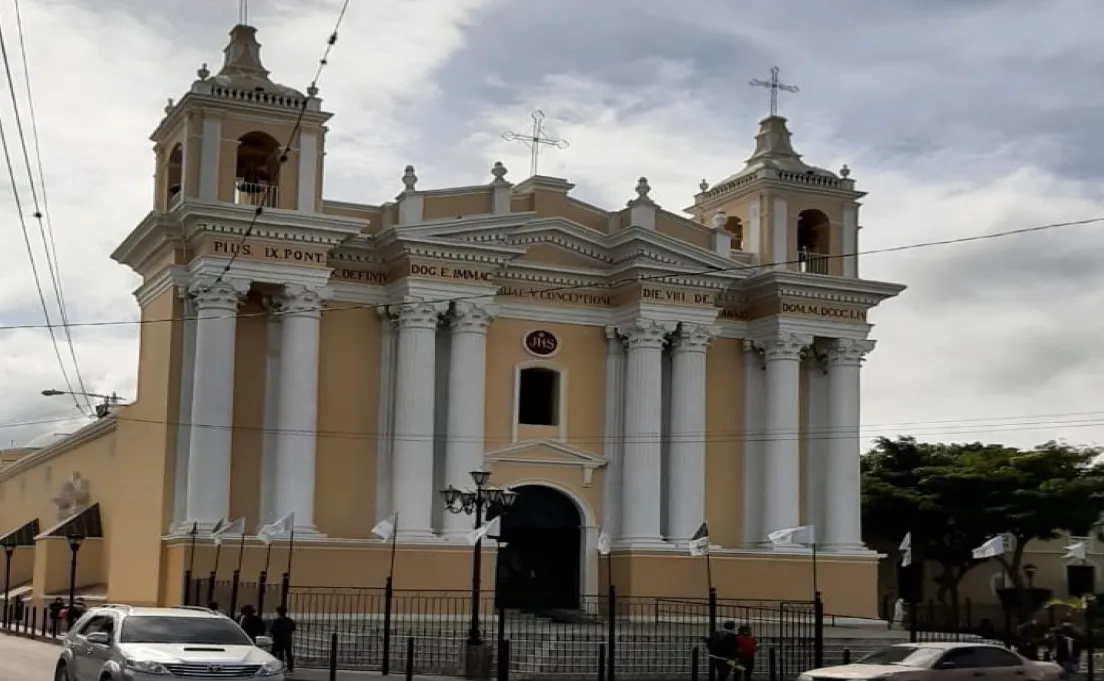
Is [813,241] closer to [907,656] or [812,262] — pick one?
[812,262]

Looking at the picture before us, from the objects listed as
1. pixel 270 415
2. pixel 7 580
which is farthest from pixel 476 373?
pixel 7 580

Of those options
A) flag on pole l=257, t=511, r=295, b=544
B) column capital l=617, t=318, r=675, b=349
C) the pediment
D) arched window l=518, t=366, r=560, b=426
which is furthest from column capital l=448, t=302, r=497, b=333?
flag on pole l=257, t=511, r=295, b=544

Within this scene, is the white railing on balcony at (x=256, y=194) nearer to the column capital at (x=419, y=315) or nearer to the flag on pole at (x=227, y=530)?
the column capital at (x=419, y=315)

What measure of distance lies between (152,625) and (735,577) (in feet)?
77.6

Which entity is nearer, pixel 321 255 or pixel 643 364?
pixel 321 255

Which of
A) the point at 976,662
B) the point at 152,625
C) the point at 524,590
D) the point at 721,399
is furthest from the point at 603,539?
the point at 152,625

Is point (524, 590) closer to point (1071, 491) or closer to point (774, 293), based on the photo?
point (774, 293)

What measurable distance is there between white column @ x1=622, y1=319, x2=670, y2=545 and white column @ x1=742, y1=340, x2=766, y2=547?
9.99ft

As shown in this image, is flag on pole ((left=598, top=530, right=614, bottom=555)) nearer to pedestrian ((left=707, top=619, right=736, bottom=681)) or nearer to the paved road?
pedestrian ((left=707, top=619, right=736, bottom=681))

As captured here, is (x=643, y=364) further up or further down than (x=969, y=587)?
further up

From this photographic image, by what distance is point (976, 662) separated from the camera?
22719 millimetres

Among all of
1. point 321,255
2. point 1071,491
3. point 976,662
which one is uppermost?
point 321,255

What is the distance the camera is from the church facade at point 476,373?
36.5 meters

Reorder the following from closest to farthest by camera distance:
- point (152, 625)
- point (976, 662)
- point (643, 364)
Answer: point (152, 625) → point (976, 662) → point (643, 364)
